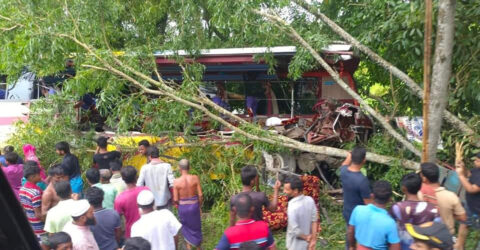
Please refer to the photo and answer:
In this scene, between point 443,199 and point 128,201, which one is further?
point 128,201

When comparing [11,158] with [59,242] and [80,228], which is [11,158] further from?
[59,242]

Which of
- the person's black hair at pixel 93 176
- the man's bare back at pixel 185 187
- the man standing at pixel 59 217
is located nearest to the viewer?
the man standing at pixel 59 217

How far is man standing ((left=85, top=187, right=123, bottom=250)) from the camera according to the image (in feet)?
14.4

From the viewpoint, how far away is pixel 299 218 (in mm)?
4664

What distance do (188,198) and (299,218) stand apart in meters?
1.87

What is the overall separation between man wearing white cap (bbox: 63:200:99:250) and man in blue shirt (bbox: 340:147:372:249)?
2660 millimetres

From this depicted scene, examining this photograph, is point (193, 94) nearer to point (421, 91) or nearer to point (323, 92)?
point (323, 92)

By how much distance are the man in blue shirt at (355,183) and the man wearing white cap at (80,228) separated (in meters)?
2.66

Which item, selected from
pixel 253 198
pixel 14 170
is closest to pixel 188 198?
pixel 253 198

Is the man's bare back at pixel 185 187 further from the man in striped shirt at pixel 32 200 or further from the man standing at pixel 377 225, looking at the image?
the man standing at pixel 377 225

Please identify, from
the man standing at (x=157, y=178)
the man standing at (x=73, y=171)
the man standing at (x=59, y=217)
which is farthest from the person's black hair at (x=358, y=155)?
the man standing at (x=73, y=171)

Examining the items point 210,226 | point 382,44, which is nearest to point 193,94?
point 210,226

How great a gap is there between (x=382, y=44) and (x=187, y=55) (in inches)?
146

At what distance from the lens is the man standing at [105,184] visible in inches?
210
